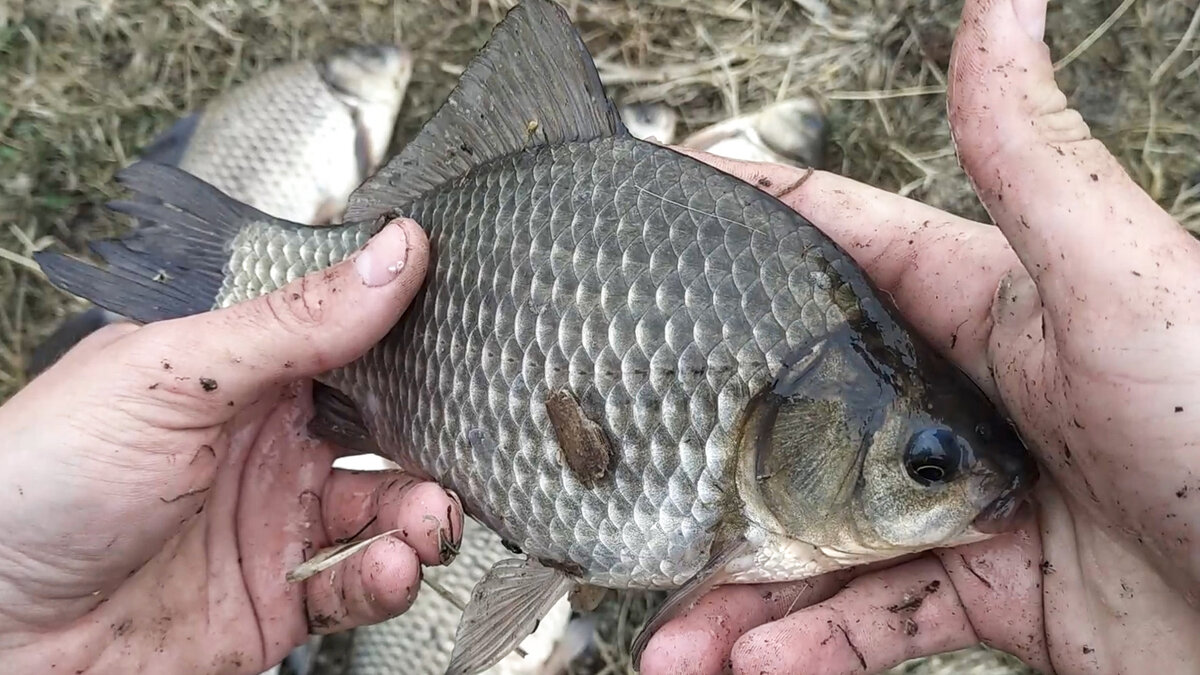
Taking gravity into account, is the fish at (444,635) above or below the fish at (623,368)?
below

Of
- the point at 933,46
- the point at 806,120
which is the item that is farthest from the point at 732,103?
the point at 933,46

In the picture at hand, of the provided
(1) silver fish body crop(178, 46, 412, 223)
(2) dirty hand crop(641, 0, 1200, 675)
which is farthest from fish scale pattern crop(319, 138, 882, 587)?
(1) silver fish body crop(178, 46, 412, 223)

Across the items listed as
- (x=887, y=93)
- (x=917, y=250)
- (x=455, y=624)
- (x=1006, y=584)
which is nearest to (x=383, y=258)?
(x=917, y=250)

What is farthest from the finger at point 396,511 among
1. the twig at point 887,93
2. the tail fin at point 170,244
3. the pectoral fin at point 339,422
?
the twig at point 887,93

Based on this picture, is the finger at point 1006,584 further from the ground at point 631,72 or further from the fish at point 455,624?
the ground at point 631,72

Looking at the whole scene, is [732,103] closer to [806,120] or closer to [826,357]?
[806,120]

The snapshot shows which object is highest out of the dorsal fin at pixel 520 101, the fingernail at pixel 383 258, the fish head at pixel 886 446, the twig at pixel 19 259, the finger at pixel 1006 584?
the dorsal fin at pixel 520 101
